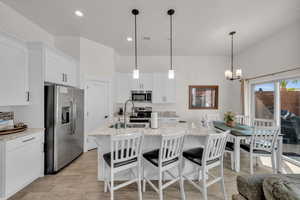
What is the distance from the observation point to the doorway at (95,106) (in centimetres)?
353

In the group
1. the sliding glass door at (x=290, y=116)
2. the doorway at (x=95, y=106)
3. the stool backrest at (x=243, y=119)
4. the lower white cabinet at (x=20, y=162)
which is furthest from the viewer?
the stool backrest at (x=243, y=119)

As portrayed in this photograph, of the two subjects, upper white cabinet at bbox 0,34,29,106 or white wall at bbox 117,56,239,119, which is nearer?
upper white cabinet at bbox 0,34,29,106

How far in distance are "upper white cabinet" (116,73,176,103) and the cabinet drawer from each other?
2.42 m

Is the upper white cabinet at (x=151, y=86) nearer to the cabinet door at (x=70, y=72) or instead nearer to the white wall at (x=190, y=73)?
the white wall at (x=190, y=73)

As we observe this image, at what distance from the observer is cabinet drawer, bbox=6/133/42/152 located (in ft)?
5.86

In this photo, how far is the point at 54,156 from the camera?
243cm

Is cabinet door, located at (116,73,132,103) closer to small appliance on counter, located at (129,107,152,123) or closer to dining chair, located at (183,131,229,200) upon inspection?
small appliance on counter, located at (129,107,152,123)

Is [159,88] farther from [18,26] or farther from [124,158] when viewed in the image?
[18,26]

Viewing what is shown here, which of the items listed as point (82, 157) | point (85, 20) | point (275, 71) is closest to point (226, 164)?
point (275, 71)

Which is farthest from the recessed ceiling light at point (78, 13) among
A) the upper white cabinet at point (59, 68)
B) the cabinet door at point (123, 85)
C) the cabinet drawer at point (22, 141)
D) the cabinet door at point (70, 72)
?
the cabinet drawer at point (22, 141)

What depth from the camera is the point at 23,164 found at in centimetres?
200

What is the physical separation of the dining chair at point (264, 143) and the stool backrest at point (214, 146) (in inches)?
41.4

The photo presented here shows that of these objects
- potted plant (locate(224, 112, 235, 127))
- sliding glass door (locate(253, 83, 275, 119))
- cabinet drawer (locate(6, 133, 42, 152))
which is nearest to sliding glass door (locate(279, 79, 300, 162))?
sliding glass door (locate(253, 83, 275, 119))

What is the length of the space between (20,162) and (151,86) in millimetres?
3434
